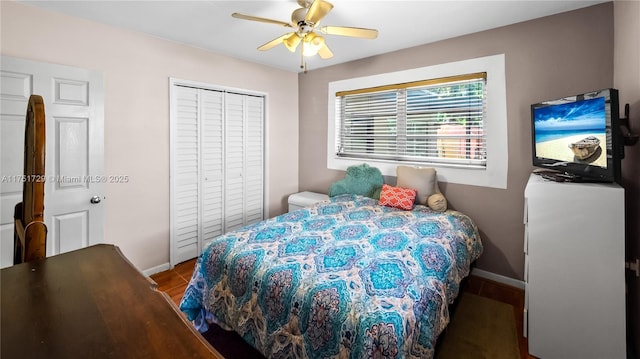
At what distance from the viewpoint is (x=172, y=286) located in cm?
275

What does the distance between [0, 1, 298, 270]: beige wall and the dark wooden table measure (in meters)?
2.33

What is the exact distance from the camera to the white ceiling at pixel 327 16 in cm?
224

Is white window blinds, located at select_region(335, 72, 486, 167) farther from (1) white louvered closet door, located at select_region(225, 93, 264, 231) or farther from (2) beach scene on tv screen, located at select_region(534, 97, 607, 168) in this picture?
(1) white louvered closet door, located at select_region(225, 93, 264, 231)

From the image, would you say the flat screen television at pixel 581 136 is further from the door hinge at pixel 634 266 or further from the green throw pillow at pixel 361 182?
the green throw pillow at pixel 361 182

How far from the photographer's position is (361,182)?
11.5 feet

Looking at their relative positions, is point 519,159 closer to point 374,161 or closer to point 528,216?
point 528,216

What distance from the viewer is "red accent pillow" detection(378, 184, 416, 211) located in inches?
115

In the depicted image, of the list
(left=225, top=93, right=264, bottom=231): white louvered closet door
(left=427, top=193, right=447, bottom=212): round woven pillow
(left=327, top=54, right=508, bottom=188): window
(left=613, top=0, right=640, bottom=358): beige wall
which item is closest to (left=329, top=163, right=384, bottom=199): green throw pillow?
(left=327, top=54, right=508, bottom=188): window

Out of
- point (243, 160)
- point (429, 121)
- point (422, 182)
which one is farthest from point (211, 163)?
point (429, 121)

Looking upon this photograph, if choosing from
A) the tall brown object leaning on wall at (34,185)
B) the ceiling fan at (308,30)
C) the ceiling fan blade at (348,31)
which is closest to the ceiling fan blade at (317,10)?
the ceiling fan at (308,30)

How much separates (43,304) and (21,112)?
7.84ft

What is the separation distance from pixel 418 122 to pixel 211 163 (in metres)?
2.46

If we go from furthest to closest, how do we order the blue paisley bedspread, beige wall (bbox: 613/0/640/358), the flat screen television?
beige wall (bbox: 613/0/640/358), the flat screen television, the blue paisley bedspread

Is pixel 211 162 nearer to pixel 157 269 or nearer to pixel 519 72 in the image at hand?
pixel 157 269
